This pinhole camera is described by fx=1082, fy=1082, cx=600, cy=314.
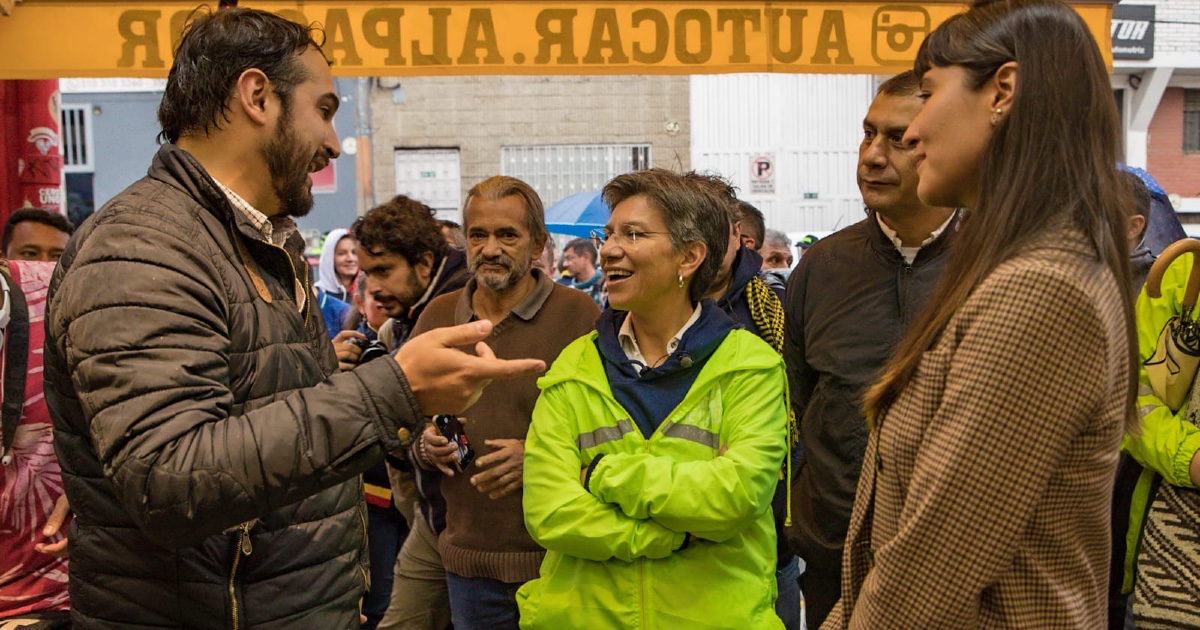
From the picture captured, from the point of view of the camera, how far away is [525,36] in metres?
4.55

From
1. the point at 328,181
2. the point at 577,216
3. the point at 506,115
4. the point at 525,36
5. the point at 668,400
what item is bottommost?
the point at 668,400

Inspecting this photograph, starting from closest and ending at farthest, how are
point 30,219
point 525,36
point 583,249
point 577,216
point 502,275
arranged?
point 502,275 → point 525,36 → point 30,219 → point 577,216 → point 583,249

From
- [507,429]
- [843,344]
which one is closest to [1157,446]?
[843,344]

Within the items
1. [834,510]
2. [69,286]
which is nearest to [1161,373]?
[834,510]

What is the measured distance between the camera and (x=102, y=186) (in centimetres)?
1847

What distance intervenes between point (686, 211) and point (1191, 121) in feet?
61.1

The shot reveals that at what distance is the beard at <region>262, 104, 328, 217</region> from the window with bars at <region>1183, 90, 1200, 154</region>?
64.8ft

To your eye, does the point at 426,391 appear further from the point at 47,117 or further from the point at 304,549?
the point at 47,117

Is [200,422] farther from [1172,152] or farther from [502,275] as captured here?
[1172,152]

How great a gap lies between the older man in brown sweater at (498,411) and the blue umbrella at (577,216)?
20.0 feet

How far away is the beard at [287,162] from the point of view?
2.13 m

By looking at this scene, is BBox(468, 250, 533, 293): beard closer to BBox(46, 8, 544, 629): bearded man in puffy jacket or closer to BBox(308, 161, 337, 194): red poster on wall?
BBox(46, 8, 544, 629): bearded man in puffy jacket

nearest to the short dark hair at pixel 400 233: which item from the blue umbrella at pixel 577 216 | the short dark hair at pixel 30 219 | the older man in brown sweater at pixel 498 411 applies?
the older man in brown sweater at pixel 498 411

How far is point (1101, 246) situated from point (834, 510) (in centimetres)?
165
